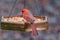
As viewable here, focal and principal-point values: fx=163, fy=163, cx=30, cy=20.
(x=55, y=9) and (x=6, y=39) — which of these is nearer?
(x=55, y=9)

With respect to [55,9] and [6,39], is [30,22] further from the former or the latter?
[6,39]

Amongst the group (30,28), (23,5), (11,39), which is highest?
(23,5)

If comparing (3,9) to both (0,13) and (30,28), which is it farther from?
(30,28)

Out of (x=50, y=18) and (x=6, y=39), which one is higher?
(x=50, y=18)

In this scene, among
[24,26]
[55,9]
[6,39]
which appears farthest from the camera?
[6,39]

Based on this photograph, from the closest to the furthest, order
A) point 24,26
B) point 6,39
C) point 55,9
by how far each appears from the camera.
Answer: point 24,26 → point 55,9 → point 6,39

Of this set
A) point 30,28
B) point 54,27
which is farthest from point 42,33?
point 30,28

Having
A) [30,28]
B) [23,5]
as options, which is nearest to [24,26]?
[30,28]

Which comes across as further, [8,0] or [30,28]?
[8,0]

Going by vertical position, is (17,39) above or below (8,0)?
below
